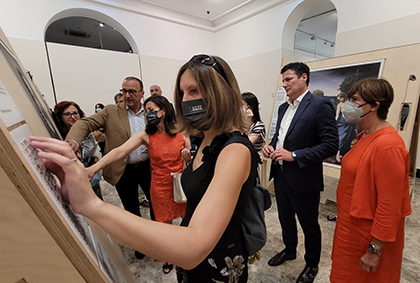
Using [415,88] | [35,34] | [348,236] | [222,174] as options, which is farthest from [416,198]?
[35,34]

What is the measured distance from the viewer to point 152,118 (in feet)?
5.29

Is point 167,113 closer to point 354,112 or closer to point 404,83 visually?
point 354,112

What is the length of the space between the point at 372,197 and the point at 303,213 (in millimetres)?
569

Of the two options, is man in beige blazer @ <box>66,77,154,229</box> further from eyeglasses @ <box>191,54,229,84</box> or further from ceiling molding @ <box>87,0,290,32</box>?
ceiling molding @ <box>87,0,290,32</box>

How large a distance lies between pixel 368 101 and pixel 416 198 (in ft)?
9.66

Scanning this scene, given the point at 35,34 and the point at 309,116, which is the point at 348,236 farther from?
the point at 35,34

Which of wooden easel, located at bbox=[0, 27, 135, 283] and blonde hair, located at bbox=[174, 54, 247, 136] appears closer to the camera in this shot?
wooden easel, located at bbox=[0, 27, 135, 283]

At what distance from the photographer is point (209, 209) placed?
0.47 metres

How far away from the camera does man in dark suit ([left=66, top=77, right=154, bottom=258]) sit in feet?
6.12

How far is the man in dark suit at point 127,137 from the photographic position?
1865 millimetres

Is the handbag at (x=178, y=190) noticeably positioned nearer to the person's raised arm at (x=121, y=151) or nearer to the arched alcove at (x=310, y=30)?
the person's raised arm at (x=121, y=151)

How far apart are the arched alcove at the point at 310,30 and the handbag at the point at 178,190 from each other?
13.5 ft

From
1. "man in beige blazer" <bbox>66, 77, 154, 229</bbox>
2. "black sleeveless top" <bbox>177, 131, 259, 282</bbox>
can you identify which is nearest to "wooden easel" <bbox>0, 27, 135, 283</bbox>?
"black sleeveless top" <bbox>177, 131, 259, 282</bbox>

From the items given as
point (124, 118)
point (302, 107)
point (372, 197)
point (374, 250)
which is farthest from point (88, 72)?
point (374, 250)
